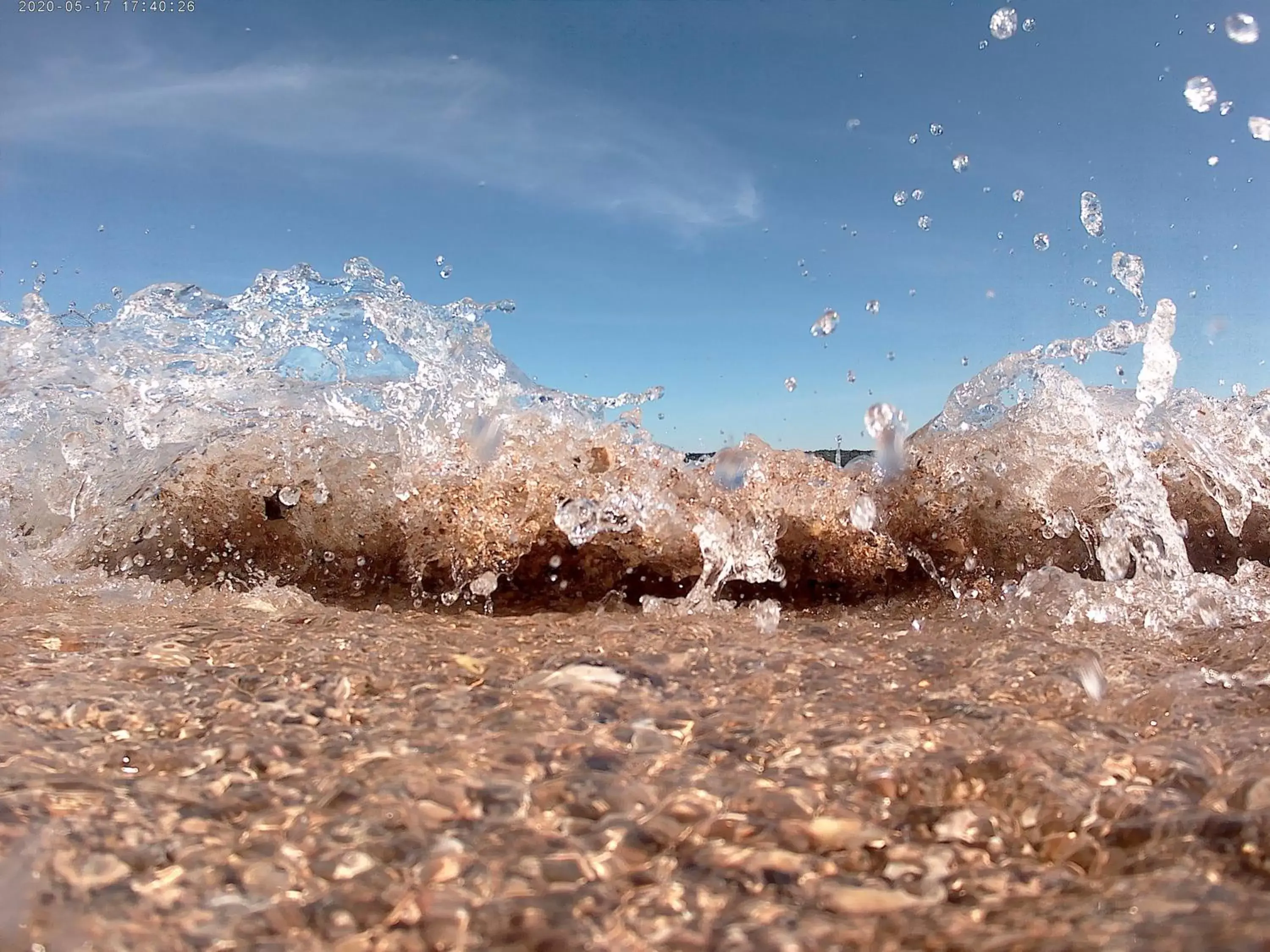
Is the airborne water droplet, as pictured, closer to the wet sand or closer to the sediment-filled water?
the sediment-filled water

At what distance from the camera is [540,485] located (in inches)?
135

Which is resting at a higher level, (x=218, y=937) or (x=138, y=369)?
(x=138, y=369)

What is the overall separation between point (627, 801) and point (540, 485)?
2313 millimetres

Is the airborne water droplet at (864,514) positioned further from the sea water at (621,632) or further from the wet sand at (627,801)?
the wet sand at (627,801)

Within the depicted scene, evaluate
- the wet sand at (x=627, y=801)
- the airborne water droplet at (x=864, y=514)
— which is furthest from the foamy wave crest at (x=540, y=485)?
the wet sand at (x=627, y=801)

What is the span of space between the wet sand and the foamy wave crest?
1373mm

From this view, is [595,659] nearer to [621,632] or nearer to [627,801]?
[621,632]

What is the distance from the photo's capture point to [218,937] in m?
0.88

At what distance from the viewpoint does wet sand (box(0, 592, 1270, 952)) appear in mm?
901

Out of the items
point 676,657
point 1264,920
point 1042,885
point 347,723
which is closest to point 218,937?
point 347,723

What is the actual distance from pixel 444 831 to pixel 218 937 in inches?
10.6

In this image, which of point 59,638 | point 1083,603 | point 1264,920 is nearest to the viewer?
point 1264,920

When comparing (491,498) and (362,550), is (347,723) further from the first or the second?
(362,550)

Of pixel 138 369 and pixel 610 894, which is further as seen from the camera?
pixel 138 369
